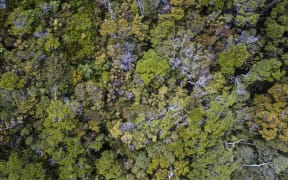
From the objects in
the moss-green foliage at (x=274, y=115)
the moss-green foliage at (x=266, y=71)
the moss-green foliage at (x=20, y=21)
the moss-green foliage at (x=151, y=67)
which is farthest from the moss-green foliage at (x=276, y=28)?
the moss-green foliage at (x=20, y=21)

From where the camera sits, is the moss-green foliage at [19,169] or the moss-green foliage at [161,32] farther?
the moss-green foliage at [161,32]

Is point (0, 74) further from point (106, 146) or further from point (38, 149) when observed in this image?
point (106, 146)

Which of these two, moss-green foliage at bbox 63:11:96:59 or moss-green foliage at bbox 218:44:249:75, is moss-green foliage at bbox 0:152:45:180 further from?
moss-green foliage at bbox 218:44:249:75

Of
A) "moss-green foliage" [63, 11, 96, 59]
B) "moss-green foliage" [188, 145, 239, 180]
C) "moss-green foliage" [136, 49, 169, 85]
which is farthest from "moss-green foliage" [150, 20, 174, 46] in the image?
"moss-green foliage" [188, 145, 239, 180]

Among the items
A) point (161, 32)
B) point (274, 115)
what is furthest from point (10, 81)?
point (274, 115)

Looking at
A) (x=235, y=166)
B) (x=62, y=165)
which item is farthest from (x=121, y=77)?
(x=235, y=166)

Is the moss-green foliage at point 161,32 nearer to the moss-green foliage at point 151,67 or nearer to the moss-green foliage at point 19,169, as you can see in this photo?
the moss-green foliage at point 151,67

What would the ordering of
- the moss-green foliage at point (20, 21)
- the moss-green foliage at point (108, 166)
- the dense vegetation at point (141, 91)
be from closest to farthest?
the moss-green foliage at point (20, 21)
the dense vegetation at point (141, 91)
the moss-green foliage at point (108, 166)
